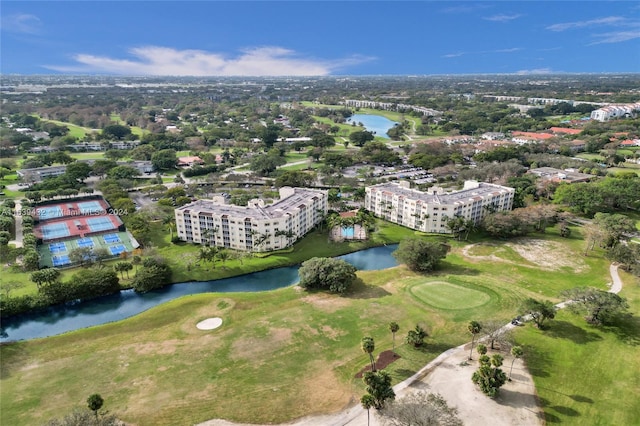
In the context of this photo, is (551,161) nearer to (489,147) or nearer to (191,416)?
(489,147)

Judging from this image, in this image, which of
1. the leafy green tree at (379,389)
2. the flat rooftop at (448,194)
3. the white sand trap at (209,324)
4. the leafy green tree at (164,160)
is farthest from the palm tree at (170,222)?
the leafy green tree at (164,160)

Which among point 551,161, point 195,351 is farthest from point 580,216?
point 195,351

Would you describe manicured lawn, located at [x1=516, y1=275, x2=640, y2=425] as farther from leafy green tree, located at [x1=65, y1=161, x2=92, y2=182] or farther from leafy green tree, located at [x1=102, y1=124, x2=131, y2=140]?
leafy green tree, located at [x1=102, y1=124, x2=131, y2=140]

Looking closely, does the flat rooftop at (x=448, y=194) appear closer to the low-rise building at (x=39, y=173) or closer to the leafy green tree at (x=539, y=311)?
the leafy green tree at (x=539, y=311)

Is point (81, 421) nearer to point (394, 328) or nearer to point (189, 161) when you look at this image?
point (394, 328)

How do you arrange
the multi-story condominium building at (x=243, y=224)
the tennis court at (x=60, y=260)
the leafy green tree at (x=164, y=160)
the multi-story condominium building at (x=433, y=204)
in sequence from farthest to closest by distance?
1. the leafy green tree at (x=164, y=160)
2. the multi-story condominium building at (x=433, y=204)
3. the multi-story condominium building at (x=243, y=224)
4. the tennis court at (x=60, y=260)
